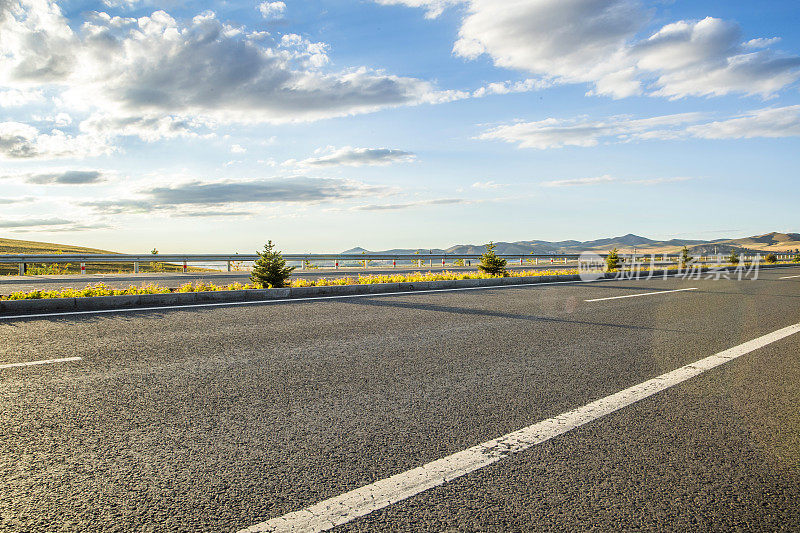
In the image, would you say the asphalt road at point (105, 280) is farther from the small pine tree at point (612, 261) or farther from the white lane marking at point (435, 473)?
the white lane marking at point (435, 473)

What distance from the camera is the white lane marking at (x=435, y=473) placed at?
91.1 inches

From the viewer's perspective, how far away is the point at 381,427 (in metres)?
3.42

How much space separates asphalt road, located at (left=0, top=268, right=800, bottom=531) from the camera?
2.43 m

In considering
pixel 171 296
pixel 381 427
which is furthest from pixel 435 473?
pixel 171 296

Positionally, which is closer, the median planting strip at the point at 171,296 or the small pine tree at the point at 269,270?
the median planting strip at the point at 171,296

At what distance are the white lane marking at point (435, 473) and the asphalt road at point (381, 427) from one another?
0.20 ft

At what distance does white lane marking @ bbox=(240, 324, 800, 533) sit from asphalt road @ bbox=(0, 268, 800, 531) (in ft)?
0.20

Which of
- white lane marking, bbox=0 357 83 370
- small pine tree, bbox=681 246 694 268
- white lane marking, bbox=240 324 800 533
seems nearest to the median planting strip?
white lane marking, bbox=0 357 83 370

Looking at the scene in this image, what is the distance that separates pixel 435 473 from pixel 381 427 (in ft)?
2.42

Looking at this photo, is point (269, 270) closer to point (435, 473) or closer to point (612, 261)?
point (435, 473)

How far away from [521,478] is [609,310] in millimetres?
7385

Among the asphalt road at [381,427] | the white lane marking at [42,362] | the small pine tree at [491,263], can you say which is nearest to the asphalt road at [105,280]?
the small pine tree at [491,263]

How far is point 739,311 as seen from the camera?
31.7 ft

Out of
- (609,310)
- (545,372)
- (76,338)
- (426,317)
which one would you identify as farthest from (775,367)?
(76,338)
